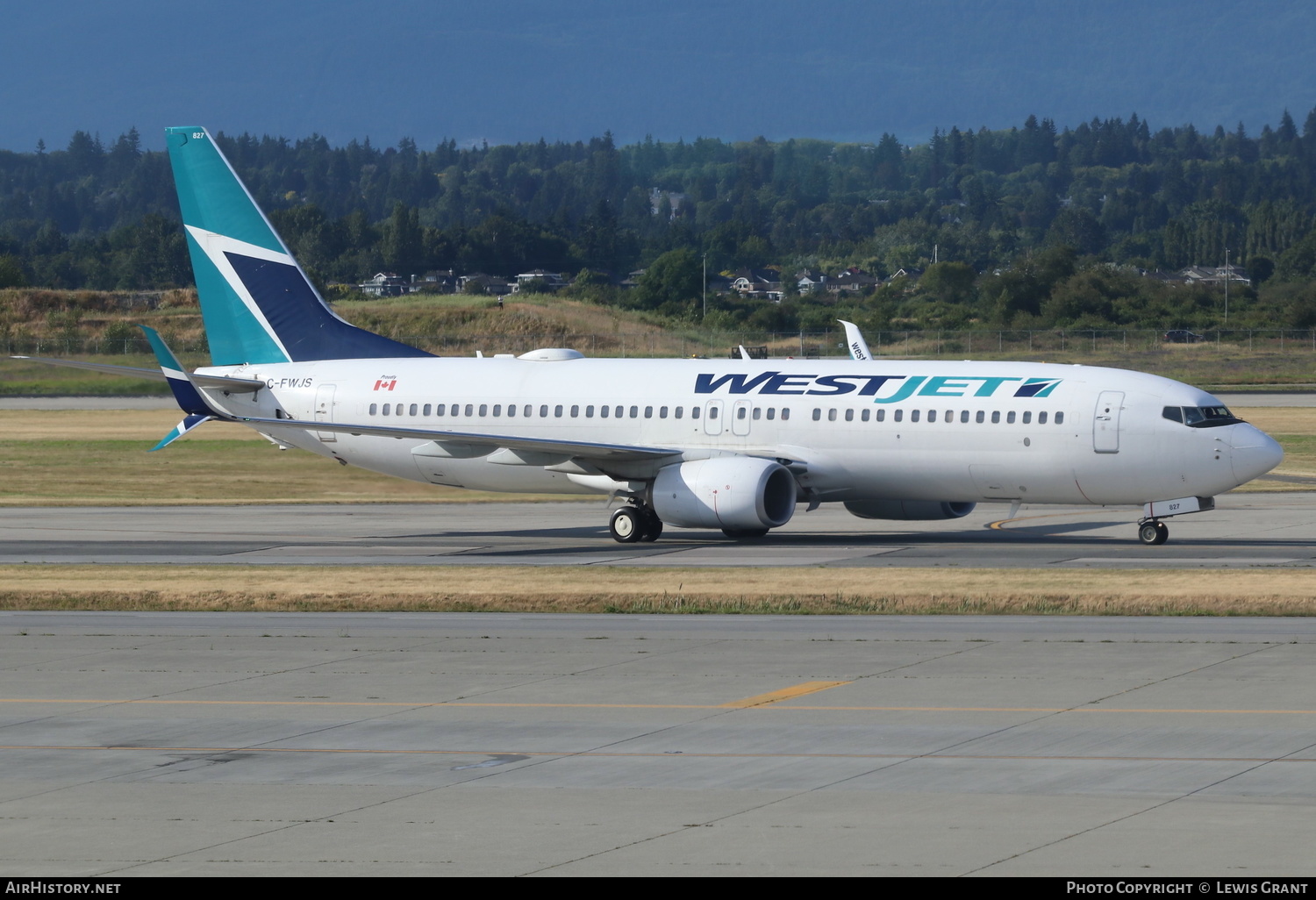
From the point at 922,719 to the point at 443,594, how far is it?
37.8ft

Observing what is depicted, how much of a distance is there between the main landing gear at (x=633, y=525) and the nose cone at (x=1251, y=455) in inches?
463

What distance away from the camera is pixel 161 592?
2789 cm

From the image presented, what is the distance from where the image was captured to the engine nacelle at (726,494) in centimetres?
3584

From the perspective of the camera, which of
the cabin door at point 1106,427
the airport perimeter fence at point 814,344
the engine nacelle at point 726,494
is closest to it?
the cabin door at point 1106,427

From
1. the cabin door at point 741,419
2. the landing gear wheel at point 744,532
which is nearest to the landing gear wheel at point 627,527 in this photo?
the landing gear wheel at point 744,532

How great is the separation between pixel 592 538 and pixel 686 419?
11.0 ft

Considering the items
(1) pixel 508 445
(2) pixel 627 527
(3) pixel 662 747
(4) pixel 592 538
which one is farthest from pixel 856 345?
(3) pixel 662 747

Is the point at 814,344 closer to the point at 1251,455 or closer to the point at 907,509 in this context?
the point at 907,509

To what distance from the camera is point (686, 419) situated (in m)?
38.3

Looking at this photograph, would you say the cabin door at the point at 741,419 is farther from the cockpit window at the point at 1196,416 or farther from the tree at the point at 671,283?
the tree at the point at 671,283

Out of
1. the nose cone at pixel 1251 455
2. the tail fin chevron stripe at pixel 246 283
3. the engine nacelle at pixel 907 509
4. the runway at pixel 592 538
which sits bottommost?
the runway at pixel 592 538
